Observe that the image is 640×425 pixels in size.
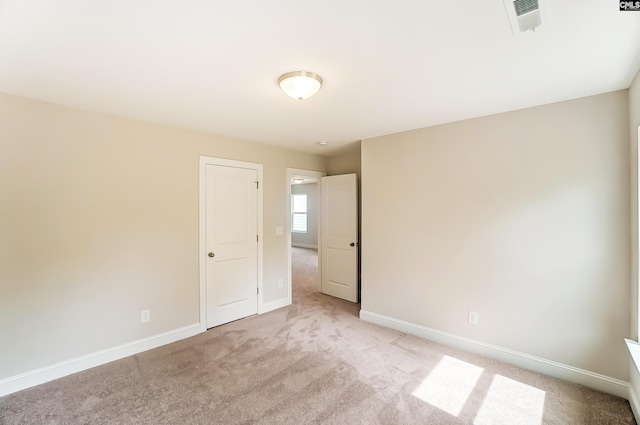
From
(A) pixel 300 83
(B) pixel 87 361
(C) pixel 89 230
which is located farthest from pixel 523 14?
(B) pixel 87 361

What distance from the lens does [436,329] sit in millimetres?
2996

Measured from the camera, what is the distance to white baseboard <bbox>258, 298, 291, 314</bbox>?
386 centimetres

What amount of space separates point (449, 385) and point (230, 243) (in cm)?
283

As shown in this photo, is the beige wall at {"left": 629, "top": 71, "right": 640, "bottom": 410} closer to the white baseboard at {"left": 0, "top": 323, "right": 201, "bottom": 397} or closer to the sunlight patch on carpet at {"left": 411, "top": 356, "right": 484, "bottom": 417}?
the sunlight patch on carpet at {"left": 411, "top": 356, "right": 484, "bottom": 417}

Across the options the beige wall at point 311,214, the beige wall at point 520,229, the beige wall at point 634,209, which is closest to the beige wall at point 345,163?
the beige wall at point 520,229

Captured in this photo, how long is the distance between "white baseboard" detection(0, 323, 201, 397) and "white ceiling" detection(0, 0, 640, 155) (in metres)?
2.31

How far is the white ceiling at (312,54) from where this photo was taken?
1277 millimetres

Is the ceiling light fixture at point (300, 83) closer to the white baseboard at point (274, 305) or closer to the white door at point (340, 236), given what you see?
the white door at point (340, 236)

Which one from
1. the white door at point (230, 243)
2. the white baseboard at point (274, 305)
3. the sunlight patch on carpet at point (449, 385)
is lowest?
the sunlight patch on carpet at point (449, 385)

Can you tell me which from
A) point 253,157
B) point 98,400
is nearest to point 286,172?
point 253,157

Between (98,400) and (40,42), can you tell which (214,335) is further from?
(40,42)

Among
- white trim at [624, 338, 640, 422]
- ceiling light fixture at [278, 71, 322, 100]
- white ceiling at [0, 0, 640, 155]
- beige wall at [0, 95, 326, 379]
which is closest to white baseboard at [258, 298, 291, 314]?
beige wall at [0, 95, 326, 379]

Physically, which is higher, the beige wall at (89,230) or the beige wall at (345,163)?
the beige wall at (345,163)

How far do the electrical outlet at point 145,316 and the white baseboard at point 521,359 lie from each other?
2.70 meters
